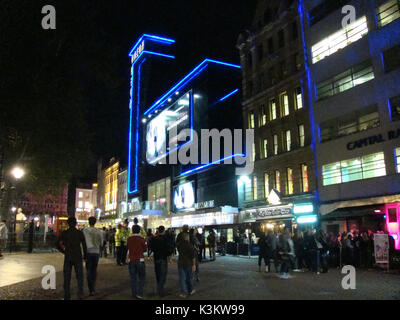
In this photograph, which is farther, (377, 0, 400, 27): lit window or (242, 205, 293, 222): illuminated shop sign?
(242, 205, 293, 222): illuminated shop sign

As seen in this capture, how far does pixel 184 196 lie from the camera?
42.1 meters

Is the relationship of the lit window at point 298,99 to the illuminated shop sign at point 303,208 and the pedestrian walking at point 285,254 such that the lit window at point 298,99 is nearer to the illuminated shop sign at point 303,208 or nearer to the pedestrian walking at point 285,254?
the illuminated shop sign at point 303,208

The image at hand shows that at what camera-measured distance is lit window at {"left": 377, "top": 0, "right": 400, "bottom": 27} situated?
21578mm

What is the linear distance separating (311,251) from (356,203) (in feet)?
27.6

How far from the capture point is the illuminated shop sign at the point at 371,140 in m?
21.0

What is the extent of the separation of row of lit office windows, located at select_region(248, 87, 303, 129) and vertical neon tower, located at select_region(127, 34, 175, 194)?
29680 millimetres

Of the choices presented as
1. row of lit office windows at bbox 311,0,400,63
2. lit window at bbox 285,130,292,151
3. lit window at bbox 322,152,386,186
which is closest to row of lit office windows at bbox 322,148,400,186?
lit window at bbox 322,152,386,186

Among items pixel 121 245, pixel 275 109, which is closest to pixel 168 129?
pixel 275 109

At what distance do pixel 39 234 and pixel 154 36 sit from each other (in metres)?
40.4

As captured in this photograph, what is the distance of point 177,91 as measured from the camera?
156 feet

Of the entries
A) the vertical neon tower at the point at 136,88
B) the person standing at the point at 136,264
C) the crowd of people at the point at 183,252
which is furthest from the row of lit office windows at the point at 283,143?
the vertical neon tower at the point at 136,88

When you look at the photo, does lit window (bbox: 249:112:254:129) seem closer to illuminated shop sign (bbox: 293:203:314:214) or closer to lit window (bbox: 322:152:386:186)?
lit window (bbox: 322:152:386:186)

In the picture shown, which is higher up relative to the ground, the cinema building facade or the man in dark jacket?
the cinema building facade
